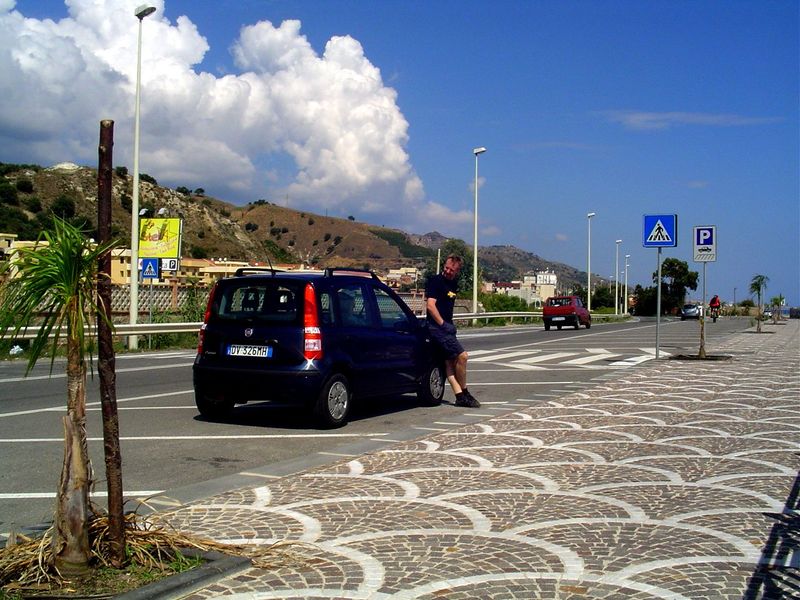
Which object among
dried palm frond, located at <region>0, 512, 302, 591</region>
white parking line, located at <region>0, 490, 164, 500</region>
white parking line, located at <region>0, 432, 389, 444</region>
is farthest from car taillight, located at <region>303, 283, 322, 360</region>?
dried palm frond, located at <region>0, 512, 302, 591</region>

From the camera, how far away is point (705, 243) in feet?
64.7

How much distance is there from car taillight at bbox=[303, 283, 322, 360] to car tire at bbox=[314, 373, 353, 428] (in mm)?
389

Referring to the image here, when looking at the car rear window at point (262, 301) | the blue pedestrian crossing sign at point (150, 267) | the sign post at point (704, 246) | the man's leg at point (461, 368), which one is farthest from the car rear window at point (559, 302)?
the car rear window at point (262, 301)

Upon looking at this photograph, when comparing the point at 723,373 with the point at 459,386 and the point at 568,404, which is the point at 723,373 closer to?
the point at 568,404

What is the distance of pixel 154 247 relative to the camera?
99.2ft

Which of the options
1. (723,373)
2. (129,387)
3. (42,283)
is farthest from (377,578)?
(723,373)

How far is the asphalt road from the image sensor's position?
6.75 meters

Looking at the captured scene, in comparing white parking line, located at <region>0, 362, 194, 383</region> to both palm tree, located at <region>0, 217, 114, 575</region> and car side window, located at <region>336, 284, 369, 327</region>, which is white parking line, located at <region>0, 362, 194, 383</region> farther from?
palm tree, located at <region>0, 217, 114, 575</region>

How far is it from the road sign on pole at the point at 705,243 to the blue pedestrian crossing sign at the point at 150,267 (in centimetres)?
1822

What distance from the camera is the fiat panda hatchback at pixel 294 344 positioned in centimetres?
932

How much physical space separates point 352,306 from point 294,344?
1144 mm

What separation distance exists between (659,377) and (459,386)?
18.4 ft

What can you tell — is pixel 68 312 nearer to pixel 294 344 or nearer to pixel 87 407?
pixel 294 344

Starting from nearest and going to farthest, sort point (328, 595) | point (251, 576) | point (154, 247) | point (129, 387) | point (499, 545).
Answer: point (328, 595), point (251, 576), point (499, 545), point (129, 387), point (154, 247)
